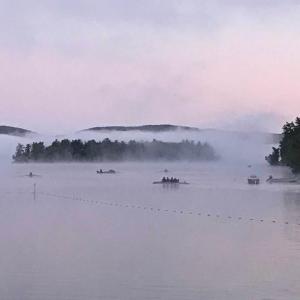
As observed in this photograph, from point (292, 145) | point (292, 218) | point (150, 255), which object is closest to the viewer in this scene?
point (150, 255)

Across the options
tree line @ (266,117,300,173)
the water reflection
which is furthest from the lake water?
tree line @ (266,117,300,173)

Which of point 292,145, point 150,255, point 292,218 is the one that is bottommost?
point 150,255

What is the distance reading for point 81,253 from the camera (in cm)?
1142

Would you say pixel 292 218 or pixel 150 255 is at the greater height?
pixel 292 218

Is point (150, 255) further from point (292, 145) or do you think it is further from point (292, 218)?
point (292, 145)

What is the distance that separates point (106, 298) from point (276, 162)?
7672cm

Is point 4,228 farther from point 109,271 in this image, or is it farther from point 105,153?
point 105,153

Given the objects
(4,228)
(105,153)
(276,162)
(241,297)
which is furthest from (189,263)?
(105,153)

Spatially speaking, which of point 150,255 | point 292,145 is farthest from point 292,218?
point 292,145

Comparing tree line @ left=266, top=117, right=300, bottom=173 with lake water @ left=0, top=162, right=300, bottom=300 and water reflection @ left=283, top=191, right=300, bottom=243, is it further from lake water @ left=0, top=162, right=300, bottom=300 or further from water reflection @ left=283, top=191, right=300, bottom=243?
lake water @ left=0, top=162, right=300, bottom=300

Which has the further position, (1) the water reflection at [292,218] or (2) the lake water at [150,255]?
(1) the water reflection at [292,218]

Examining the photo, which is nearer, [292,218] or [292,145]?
[292,218]

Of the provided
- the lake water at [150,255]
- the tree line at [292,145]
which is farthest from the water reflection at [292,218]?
the tree line at [292,145]

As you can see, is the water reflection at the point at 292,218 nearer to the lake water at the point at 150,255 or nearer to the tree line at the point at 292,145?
the lake water at the point at 150,255
